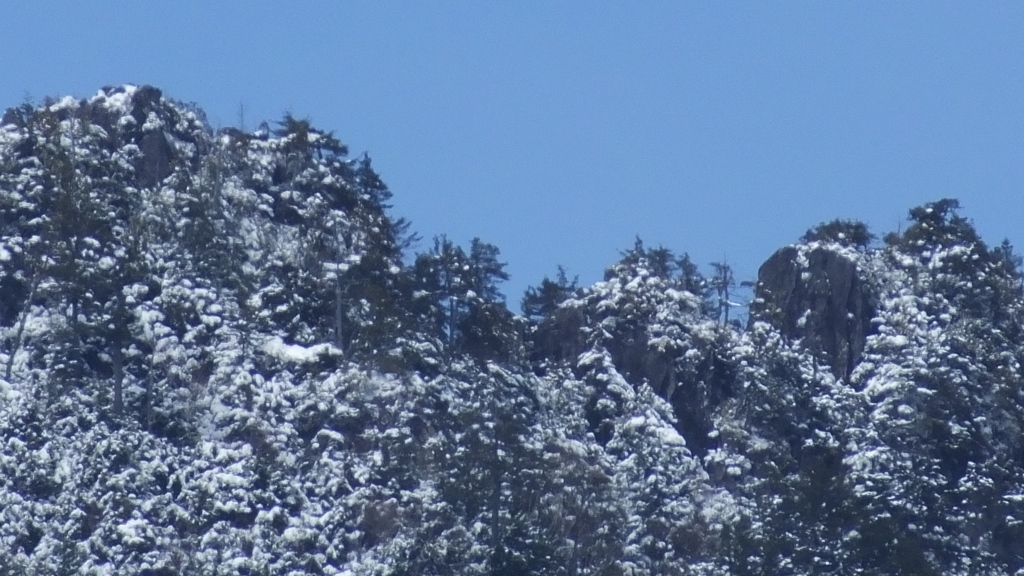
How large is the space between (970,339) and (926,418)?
189 inches

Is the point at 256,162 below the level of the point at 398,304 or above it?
above

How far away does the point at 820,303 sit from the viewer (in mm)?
72000

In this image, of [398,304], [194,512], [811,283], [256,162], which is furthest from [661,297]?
[194,512]

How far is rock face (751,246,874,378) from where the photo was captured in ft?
232

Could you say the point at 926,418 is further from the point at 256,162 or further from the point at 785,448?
the point at 256,162

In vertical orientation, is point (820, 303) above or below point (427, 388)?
above

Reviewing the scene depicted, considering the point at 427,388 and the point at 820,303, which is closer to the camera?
the point at 427,388

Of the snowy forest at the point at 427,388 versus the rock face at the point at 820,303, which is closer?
the snowy forest at the point at 427,388

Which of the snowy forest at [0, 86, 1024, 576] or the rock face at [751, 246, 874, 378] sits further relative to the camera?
the rock face at [751, 246, 874, 378]

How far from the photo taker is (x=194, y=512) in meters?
57.7

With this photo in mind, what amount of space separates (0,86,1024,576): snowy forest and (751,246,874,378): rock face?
11 cm

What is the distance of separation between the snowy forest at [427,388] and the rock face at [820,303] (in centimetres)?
11

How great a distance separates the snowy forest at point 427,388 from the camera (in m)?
56.4

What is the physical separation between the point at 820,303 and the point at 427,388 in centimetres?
1650
